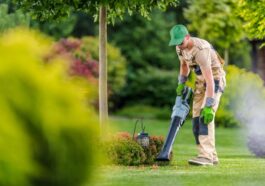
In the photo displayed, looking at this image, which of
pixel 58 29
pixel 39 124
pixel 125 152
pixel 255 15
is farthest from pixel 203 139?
pixel 58 29

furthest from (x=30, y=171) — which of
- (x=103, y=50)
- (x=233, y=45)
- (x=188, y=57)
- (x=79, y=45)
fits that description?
(x=233, y=45)

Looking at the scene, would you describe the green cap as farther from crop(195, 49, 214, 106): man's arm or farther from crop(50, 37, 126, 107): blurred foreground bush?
crop(50, 37, 126, 107): blurred foreground bush

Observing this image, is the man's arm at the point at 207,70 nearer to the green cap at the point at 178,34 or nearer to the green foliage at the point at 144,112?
the green cap at the point at 178,34

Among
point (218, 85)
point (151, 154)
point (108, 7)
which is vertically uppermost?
point (108, 7)

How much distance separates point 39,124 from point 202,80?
22.7 ft

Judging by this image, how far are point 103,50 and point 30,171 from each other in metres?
8.23

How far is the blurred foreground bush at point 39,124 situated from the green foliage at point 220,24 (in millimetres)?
31153

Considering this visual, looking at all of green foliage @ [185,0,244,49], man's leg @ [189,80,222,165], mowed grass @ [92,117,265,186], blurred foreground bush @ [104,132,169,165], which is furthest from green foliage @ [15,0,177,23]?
green foliage @ [185,0,244,49]

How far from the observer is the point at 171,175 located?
480 inches

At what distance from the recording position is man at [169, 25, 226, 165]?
1345 centimetres

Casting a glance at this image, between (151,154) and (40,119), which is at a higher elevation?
(40,119)

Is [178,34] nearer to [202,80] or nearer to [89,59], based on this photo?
[202,80]

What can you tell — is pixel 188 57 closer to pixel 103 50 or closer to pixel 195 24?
pixel 103 50

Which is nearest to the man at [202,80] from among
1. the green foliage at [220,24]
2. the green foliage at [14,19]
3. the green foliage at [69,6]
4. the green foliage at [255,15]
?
the green foliage at [69,6]
